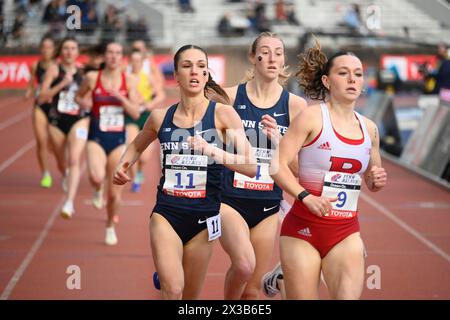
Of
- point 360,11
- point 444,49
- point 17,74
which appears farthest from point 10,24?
point 444,49

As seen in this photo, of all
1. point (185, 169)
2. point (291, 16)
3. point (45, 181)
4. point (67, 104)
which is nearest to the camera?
point (185, 169)

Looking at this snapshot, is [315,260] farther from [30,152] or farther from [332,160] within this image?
[30,152]

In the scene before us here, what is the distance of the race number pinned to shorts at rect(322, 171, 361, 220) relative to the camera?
235 inches

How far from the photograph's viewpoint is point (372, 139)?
20.3 ft

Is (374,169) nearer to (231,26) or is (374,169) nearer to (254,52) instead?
(254,52)

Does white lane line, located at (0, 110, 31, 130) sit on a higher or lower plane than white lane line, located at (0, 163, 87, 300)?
lower

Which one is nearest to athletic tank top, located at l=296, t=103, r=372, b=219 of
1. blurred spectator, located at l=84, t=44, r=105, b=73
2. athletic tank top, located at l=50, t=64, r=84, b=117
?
blurred spectator, located at l=84, t=44, r=105, b=73

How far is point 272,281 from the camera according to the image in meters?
6.86

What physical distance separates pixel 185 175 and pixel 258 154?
1.07m

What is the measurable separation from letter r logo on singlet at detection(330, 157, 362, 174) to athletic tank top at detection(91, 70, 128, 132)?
203 inches

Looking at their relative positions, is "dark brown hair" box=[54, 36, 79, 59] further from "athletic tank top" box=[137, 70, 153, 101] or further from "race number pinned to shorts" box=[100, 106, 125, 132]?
"race number pinned to shorts" box=[100, 106, 125, 132]

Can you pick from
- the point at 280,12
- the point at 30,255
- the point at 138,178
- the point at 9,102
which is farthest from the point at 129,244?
the point at 280,12

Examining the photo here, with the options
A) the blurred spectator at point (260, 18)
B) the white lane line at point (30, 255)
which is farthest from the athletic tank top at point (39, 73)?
the blurred spectator at point (260, 18)
